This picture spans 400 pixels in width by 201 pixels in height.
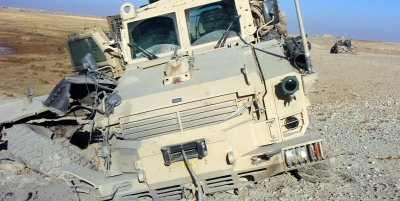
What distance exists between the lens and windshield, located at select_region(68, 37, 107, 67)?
856cm

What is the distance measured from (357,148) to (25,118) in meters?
4.82

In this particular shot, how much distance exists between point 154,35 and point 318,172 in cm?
315

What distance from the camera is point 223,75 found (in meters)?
4.98

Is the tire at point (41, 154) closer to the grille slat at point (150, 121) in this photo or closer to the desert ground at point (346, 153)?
the desert ground at point (346, 153)

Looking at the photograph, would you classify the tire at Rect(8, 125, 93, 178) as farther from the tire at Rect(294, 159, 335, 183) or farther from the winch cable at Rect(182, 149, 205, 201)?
the tire at Rect(294, 159, 335, 183)

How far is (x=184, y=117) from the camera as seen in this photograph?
4.68 m

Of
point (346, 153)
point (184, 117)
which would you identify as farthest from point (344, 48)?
point (184, 117)

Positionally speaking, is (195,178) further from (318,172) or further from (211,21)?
(211,21)

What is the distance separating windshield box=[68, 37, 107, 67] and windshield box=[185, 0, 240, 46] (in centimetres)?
243

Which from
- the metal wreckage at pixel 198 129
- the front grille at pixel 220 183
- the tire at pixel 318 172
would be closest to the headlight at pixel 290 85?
the metal wreckage at pixel 198 129

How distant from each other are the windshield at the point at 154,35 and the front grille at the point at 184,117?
A: 1936 millimetres

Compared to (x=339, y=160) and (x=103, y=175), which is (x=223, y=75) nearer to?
(x=103, y=175)

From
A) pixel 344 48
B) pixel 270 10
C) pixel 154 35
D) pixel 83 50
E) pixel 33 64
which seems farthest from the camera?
pixel 33 64

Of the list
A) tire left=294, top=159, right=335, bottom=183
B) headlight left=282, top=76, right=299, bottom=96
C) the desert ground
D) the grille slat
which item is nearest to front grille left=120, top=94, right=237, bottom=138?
the grille slat
